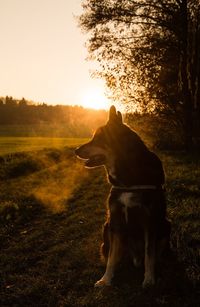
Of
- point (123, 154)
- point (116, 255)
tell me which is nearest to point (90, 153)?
Answer: point (123, 154)

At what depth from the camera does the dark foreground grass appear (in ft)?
22.5

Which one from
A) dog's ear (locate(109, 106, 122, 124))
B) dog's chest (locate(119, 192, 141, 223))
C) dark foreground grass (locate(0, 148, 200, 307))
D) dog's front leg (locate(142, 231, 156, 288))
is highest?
dog's ear (locate(109, 106, 122, 124))

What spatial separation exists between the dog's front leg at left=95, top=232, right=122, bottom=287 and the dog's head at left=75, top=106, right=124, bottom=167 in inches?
42.2

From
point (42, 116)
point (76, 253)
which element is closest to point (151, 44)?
point (76, 253)

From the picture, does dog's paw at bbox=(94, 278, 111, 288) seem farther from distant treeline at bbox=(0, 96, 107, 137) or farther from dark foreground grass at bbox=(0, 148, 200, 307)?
distant treeline at bbox=(0, 96, 107, 137)

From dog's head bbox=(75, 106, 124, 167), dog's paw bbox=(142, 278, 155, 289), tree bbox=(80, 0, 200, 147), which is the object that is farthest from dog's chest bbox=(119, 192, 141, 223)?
tree bbox=(80, 0, 200, 147)

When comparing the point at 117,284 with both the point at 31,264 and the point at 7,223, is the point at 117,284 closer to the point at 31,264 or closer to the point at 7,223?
the point at 31,264

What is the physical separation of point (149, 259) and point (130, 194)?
3.04ft

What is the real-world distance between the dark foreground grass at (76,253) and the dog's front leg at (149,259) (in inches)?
5.9

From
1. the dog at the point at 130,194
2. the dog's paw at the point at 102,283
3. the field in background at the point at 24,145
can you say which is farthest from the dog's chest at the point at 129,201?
the field in background at the point at 24,145

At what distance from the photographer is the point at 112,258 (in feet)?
23.7

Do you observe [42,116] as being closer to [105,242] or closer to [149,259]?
[105,242]

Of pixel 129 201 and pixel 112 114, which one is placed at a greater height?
pixel 112 114

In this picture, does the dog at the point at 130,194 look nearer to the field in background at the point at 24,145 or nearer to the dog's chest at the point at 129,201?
the dog's chest at the point at 129,201
